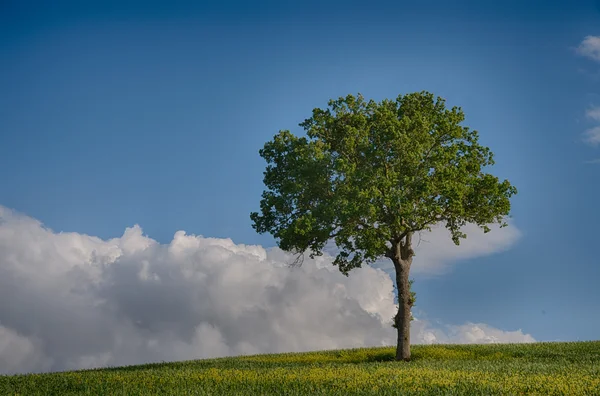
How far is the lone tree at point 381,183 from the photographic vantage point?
102 feet

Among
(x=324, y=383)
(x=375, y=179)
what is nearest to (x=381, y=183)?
(x=375, y=179)

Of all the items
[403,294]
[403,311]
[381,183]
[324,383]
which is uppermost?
[381,183]

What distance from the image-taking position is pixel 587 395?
15.0m

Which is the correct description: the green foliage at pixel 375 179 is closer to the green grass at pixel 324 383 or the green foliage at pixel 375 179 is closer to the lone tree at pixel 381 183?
the lone tree at pixel 381 183

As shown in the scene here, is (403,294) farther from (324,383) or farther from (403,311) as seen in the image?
(324,383)

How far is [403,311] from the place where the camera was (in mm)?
33812

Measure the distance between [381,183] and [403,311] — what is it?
28.2 feet

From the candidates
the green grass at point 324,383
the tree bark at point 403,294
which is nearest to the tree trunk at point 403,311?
the tree bark at point 403,294

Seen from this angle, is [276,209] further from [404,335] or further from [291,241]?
[404,335]

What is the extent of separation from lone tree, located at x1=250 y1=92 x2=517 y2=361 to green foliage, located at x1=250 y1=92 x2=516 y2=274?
0.20ft

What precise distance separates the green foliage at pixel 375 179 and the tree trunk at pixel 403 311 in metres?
1.68

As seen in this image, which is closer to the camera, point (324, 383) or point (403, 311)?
point (324, 383)

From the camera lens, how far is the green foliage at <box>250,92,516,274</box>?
31203mm

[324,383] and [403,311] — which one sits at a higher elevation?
[403,311]
